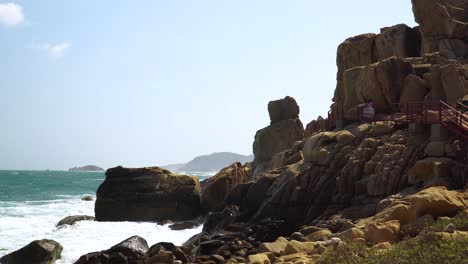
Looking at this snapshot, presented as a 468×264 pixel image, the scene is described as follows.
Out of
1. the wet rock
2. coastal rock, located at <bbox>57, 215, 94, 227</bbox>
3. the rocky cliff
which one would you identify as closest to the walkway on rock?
the rocky cliff

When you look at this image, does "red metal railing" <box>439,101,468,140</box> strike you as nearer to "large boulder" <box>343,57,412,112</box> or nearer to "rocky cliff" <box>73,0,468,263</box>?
"rocky cliff" <box>73,0,468,263</box>

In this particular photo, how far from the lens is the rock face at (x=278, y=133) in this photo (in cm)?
4478

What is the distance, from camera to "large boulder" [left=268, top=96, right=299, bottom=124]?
153 feet

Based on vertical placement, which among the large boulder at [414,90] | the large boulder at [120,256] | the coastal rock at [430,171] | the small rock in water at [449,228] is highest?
the large boulder at [414,90]

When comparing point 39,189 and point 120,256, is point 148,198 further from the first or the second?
point 39,189

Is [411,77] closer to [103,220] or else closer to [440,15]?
[440,15]

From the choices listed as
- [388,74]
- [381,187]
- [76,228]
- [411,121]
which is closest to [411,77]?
[388,74]

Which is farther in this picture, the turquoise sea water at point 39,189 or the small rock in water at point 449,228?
the turquoise sea water at point 39,189

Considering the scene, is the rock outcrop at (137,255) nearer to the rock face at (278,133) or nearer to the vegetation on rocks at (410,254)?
the vegetation on rocks at (410,254)

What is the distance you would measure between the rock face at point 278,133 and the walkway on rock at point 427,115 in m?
11.5

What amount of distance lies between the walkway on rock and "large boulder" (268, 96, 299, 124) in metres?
13.2

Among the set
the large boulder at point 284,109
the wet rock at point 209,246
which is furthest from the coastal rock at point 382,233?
the large boulder at point 284,109

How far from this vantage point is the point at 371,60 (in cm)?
4488

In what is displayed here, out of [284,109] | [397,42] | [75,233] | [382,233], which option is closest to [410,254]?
[382,233]
